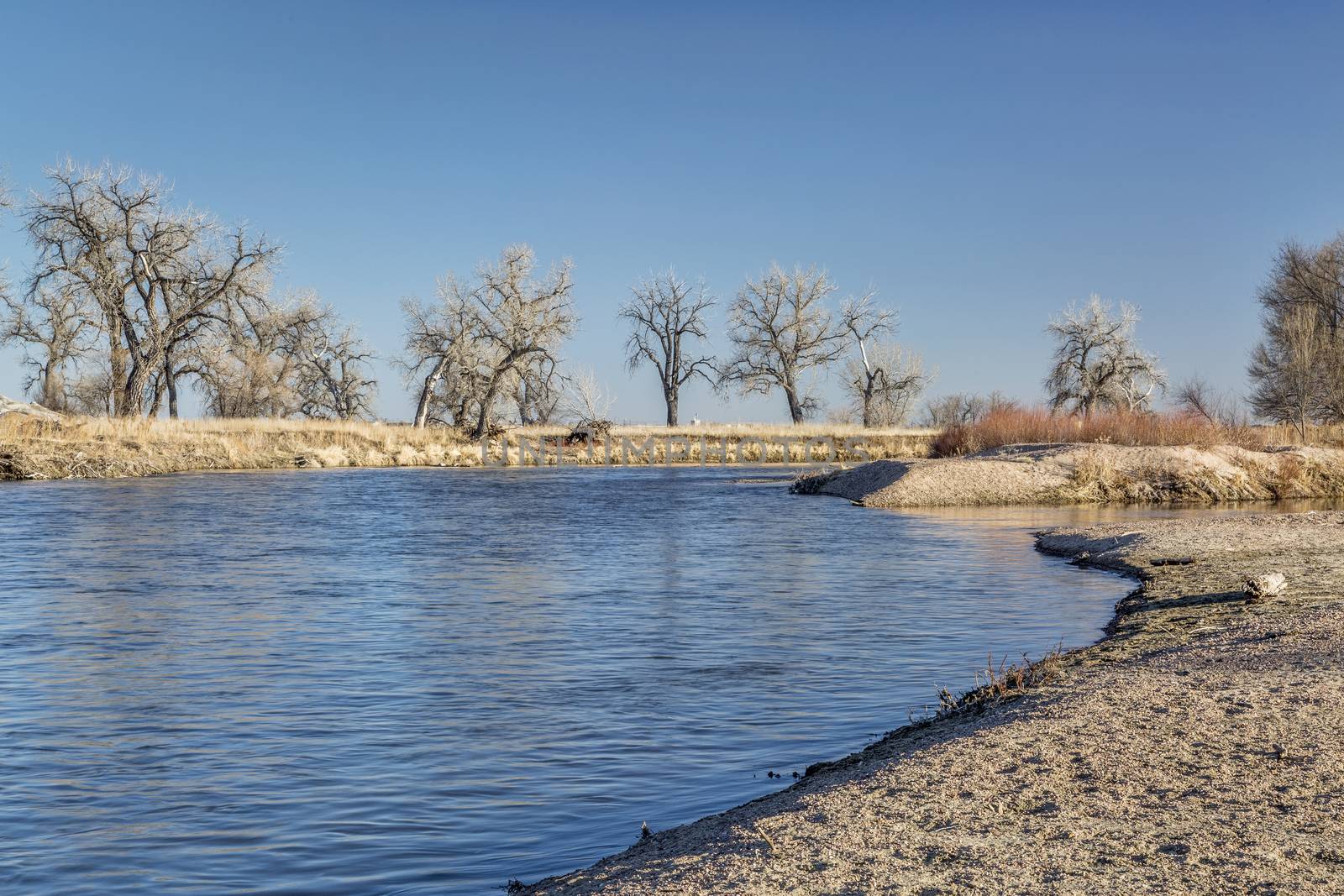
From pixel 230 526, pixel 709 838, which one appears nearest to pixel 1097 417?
pixel 230 526

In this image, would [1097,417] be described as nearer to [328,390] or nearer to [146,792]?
[146,792]

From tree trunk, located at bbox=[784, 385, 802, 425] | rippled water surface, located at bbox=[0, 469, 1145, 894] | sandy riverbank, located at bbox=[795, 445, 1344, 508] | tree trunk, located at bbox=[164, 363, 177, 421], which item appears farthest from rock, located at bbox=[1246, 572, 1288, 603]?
tree trunk, located at bbox=[784, 385, 802, 425]

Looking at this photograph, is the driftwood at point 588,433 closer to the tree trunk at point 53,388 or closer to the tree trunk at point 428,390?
the tree trunk at point 428,390

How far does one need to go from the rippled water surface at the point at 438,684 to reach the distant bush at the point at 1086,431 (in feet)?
55.1

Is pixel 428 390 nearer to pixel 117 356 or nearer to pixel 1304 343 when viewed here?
pixel 117 356

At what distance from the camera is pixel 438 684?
9.31m

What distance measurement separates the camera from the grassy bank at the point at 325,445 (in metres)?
43.0

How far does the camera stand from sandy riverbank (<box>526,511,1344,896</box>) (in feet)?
14.5

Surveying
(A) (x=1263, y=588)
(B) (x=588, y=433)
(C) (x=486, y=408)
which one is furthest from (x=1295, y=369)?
(A) (x=1263, y=588)

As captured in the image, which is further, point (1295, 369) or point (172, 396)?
point (172, 396)

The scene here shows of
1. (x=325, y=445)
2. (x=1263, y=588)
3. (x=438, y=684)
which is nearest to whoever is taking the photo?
(x=438, y=684)

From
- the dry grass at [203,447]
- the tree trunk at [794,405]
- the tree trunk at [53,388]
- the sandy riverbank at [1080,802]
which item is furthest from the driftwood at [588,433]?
the sandy riverbank at [1080,802]

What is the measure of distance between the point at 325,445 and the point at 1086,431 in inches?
1335

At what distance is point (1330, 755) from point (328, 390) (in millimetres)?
77194
